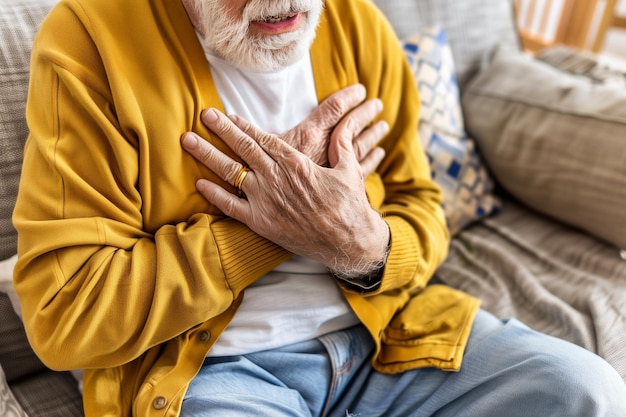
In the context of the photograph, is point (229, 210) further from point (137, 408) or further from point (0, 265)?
point (0, 265)

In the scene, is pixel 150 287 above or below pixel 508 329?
above

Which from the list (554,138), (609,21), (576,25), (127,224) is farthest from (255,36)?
(576,25)

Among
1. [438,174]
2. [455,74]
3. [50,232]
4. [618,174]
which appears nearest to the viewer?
[50,232]

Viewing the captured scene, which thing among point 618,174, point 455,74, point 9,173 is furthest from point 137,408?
point 455,74

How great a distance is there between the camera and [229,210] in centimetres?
84

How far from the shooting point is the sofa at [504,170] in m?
0.95

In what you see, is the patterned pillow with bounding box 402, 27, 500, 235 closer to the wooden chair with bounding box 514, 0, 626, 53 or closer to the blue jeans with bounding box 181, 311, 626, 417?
the blue jeans with bounding box 181, 311, 626, 417

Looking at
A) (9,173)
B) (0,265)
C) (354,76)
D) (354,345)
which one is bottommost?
(354,345)

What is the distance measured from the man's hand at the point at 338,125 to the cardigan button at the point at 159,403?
43 cm

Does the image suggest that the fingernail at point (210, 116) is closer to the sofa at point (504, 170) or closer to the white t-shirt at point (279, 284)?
the white t-shirt at point (279, 284)

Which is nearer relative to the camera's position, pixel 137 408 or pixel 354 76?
pixel 137 408

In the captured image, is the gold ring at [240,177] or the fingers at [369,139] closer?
the gold ring at [240,177]

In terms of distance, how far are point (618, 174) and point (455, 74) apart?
54 cm

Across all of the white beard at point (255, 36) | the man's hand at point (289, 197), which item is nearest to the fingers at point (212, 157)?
the man's hand at point (289, 197)
